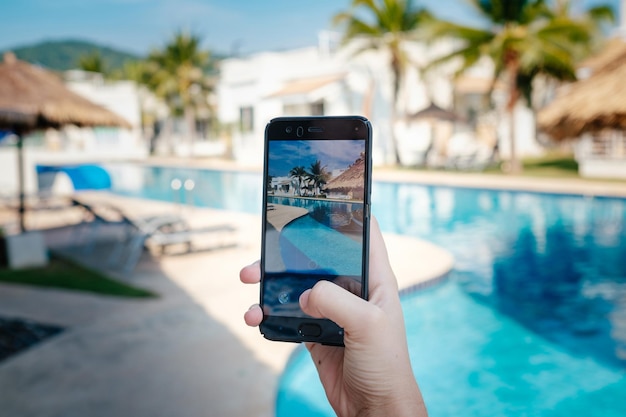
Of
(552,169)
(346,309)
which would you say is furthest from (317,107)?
(346,309)

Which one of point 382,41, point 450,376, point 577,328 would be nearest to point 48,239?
point 450,376

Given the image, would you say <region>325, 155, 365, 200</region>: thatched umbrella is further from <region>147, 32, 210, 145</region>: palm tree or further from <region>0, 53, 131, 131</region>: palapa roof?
<region>147, 32, 210, 145</region>: palm tree

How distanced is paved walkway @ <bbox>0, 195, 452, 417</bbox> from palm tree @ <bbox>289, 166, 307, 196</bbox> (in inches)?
96.6

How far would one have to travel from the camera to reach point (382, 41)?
2314 cm

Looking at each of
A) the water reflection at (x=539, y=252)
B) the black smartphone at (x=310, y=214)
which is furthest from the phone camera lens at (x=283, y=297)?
the water reflection at (x=539, y=252)

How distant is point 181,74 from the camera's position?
37.0 m

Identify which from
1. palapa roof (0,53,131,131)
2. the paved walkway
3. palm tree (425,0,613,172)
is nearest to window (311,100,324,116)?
palm tree (425,0,613,172)

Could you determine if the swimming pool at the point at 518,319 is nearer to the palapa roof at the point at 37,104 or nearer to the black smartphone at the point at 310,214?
the black smartphone at the point at 310,214

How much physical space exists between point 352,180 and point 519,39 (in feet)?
63.1

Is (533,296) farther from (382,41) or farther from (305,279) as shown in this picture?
(382,41)

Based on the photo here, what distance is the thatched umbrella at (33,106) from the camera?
8.01 m

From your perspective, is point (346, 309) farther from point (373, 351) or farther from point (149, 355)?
point (149, 355)

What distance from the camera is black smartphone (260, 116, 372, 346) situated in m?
1.33

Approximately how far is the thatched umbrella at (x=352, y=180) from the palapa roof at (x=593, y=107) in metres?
14.7
